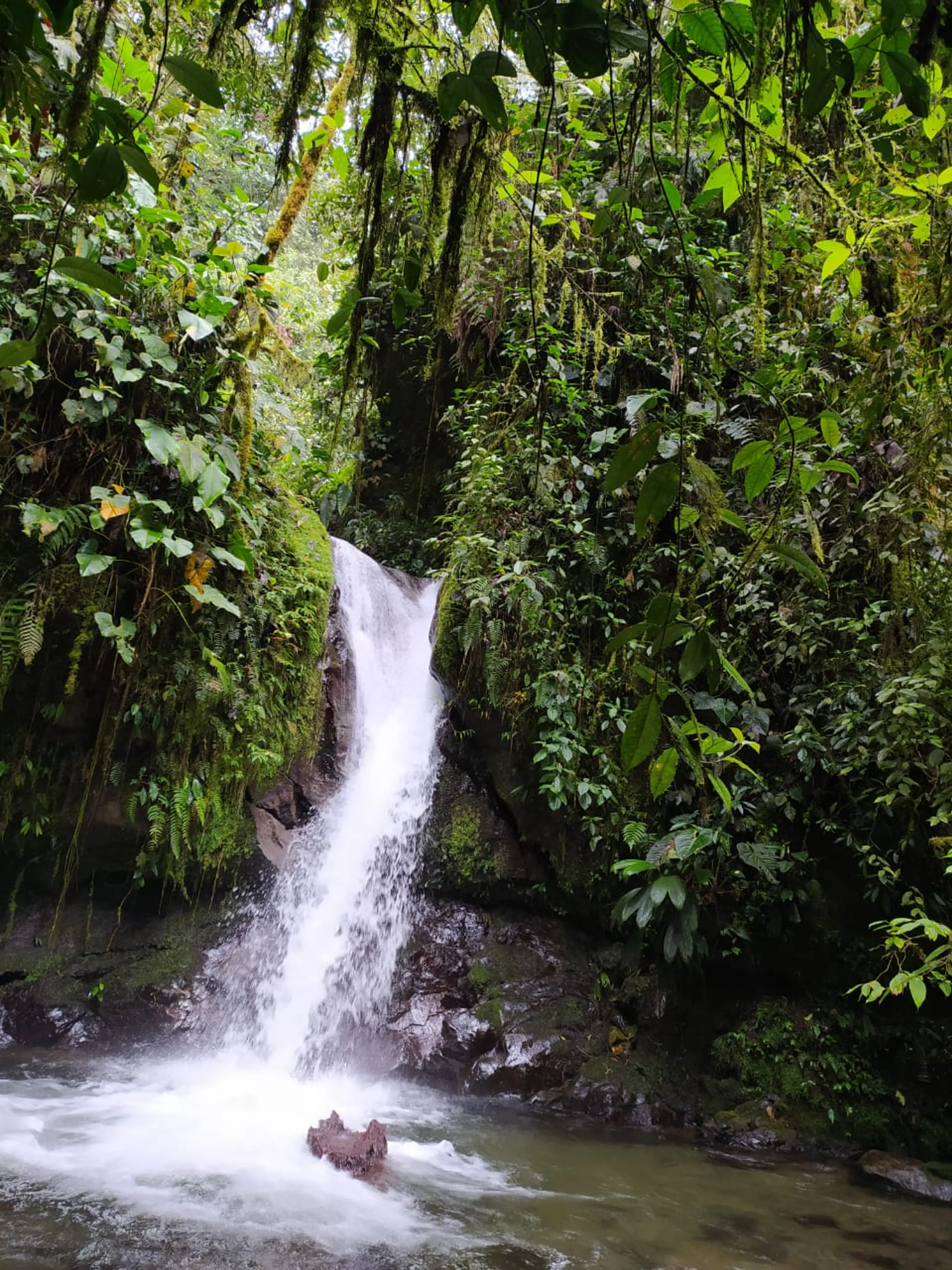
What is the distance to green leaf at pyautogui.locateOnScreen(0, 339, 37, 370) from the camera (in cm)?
105

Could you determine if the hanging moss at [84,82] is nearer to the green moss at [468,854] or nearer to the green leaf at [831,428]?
the green leaf at [831,428]

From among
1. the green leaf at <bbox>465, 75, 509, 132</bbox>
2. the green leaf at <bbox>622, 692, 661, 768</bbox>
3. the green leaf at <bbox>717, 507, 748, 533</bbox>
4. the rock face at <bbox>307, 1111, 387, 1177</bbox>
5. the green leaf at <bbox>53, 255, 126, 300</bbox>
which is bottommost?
the rock face at <bbox>307, 1111, 387, 1177</bbox>

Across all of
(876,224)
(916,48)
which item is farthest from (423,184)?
(876,224)

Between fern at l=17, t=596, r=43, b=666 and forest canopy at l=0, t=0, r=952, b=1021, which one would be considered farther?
fern at l=17, t=596, r=43, b=666

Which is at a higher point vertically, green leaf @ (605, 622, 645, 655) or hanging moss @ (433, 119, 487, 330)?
hanging moss @ (433, 119, 487, 330)

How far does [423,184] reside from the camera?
2.06 metres

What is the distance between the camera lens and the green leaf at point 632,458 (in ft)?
3.66

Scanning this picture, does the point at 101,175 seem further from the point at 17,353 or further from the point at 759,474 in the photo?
the point at 759,474

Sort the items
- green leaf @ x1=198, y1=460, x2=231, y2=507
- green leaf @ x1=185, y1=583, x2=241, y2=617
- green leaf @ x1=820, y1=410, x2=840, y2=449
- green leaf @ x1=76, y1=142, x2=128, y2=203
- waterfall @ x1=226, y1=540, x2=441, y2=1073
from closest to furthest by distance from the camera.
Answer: green leaf @ x1=76, y1=142, x2=128, y2=203, green leaf @ x1=820, y1=410, x2=840, y2=449, green leaf @ x1=198, y1=460, x2=231, y2=507, green leaf @ x1=185, y1=583, x2=241, y2=617, waterfall @ x1=226, y1=540, x2=441, y2=1073

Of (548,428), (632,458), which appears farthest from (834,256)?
(548,428)

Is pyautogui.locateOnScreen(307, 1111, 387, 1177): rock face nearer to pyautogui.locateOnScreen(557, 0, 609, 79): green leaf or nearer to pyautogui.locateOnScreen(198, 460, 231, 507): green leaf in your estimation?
pyautogui.locateOnScreen(198, 460, 231, 507): green leaf

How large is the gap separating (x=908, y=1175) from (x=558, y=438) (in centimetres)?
527

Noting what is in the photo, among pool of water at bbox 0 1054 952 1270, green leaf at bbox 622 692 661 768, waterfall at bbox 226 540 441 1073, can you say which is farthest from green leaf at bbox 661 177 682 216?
waterfall at bbox 226 540 441 1073

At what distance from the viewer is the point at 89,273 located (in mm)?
1125
